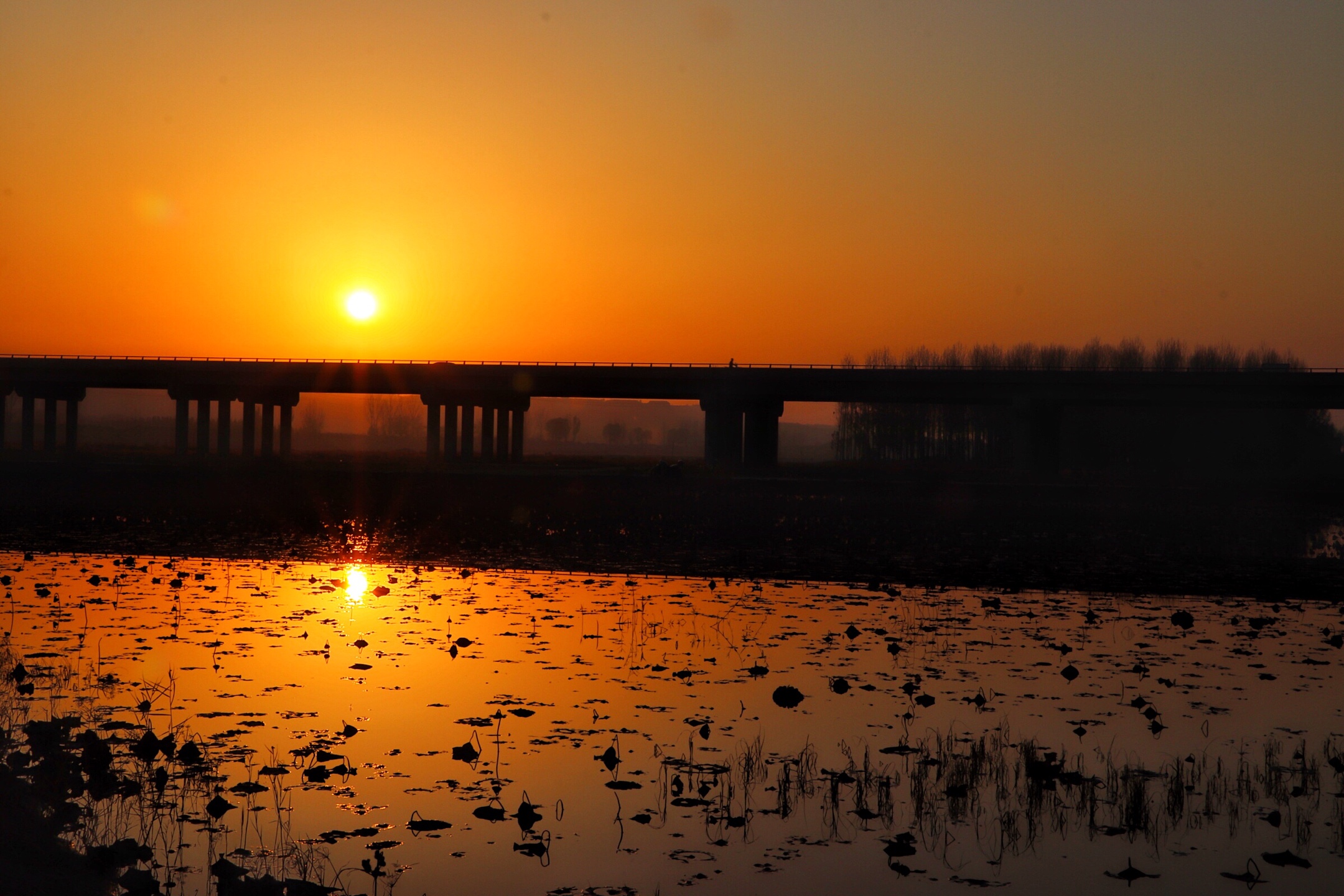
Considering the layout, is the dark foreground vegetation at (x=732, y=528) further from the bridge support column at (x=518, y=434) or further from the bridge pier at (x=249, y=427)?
the bridge support column at (x=518, y=434)

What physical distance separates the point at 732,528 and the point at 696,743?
28050mm

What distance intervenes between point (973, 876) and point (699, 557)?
21.2 meters

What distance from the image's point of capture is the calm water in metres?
8.26

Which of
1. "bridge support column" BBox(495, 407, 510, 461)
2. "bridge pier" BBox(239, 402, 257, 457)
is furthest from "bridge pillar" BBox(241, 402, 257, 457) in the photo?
"bridge support column" BBox(495, 407, 510, 461)

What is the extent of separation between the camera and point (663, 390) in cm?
12044

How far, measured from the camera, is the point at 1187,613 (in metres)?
19.1

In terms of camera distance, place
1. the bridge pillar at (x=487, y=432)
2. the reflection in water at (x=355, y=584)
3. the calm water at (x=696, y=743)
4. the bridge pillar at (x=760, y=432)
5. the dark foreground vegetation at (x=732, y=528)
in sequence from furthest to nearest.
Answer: the bridge pillar at (x=487, y=432)
the bridge pillar at (x=760, y=432)
the dark foreground vegetation at (x=732, y=528)
the reflection in water at (x=355, y=584)
the calm water at (x=696, y=743)

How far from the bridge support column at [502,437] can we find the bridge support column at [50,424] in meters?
50.4

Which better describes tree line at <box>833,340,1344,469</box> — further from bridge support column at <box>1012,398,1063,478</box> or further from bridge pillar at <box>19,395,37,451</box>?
bridge pillar at <box>19,395,37,451</box>

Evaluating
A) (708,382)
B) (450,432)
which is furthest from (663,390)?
(450,432)

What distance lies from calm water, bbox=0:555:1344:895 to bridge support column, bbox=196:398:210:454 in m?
121

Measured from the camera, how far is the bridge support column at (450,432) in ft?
442

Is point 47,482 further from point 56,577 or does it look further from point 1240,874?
point 1240,874

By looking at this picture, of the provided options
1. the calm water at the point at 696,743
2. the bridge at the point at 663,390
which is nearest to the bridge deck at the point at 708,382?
the bridge at the point at 663,390
